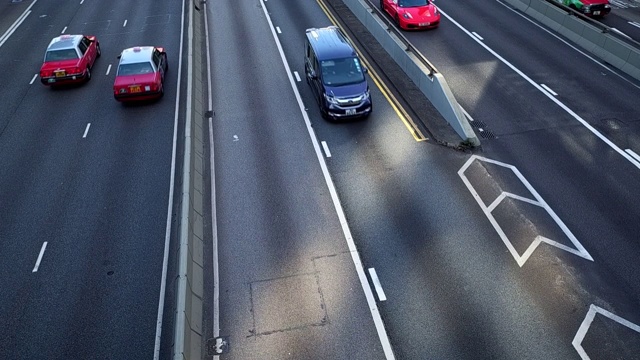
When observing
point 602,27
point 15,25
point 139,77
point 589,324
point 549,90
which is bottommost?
point 15,25

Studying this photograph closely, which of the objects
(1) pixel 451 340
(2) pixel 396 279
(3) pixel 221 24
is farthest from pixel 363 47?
(1) pixel 451 340

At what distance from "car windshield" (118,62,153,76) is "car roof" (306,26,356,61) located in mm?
7078

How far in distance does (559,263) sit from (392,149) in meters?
6.95

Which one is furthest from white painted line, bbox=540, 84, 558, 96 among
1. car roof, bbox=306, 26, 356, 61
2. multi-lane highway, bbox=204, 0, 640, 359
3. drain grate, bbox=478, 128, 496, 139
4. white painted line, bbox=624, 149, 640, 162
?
car roof, bbox=306, 26, 356, 61

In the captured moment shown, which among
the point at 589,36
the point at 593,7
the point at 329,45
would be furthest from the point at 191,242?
the point at 593,7

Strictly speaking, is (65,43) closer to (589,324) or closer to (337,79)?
(337,79)

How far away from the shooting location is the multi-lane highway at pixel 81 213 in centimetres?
1242

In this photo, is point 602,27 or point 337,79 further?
point 602,27

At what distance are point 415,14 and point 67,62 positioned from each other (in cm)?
1738

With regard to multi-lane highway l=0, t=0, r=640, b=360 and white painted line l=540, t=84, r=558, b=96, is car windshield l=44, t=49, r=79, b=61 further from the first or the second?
white painted line l=540, t=84, r=558, b=96

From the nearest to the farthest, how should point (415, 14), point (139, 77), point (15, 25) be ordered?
1. point (139, 77)
2. point (415, 14)
3. point (15, 25)

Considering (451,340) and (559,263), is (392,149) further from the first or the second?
(451,340)

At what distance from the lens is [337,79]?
19.7 meters

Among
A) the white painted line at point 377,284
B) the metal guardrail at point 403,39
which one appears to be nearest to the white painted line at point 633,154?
the metal guardrail at point 403,39
